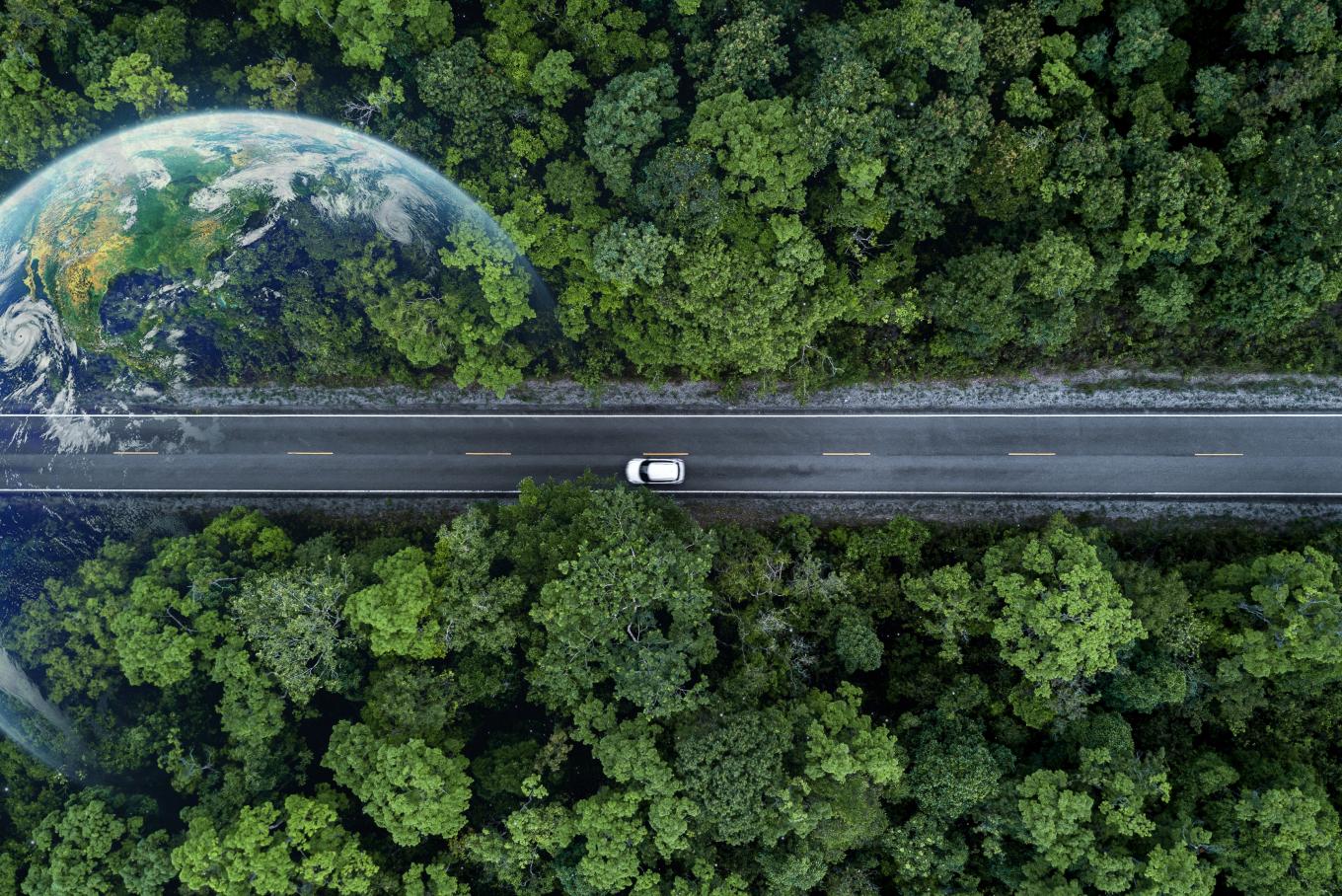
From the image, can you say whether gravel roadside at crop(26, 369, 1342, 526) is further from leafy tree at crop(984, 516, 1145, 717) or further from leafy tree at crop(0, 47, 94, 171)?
leafy tree at crop(0, 47, 94, 171)

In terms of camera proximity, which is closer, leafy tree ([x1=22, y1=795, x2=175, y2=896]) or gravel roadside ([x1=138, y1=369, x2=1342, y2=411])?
leafy tree ([x1=22, y1=795, x2=175, y2=896])

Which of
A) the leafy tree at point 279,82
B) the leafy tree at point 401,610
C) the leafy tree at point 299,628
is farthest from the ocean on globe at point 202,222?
the leafy tree at point 401,610

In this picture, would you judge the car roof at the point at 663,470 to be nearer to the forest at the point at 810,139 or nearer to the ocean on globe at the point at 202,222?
the forest at the point at 810,139

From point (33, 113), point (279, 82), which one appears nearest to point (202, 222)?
point (279, 82)

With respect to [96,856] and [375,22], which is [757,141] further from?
[96,856]

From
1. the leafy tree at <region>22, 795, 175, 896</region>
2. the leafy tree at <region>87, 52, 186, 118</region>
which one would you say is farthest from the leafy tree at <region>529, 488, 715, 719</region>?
the leafy tree at <region>87, 52, 186, 118</region>

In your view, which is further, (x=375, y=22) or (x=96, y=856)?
(x=375, y=22)
